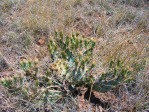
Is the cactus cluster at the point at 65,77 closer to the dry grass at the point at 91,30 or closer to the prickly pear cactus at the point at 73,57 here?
the prickly pear cactus at the point at 73,57

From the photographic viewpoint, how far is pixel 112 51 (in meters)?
2.73

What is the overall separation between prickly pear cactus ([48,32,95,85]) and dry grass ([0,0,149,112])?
0.22m

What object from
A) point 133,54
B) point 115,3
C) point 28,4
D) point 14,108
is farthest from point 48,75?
point 115,3

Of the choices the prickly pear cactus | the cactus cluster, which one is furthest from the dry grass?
the prickly pear cactus

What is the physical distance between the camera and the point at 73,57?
91.0 inches

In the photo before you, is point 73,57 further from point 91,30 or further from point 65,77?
point 91,30

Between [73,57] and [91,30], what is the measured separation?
3.56 feet

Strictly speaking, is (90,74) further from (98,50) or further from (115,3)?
(115,3)

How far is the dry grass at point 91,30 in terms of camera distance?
94.0 inches

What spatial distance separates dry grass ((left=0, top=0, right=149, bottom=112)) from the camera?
2389mm

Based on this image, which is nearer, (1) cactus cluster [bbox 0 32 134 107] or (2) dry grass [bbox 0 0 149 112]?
(1) cactus cluster [bbox 0 32 134 107]

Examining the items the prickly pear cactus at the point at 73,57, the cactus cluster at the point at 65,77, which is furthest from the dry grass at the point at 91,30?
the prickly pear cactus at the point at 73,57

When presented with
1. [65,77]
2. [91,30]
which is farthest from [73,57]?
[91,30]

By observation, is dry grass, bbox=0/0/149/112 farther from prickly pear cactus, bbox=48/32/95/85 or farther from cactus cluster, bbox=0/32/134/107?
prickly pear cactus, bbox=48/32/95/85
